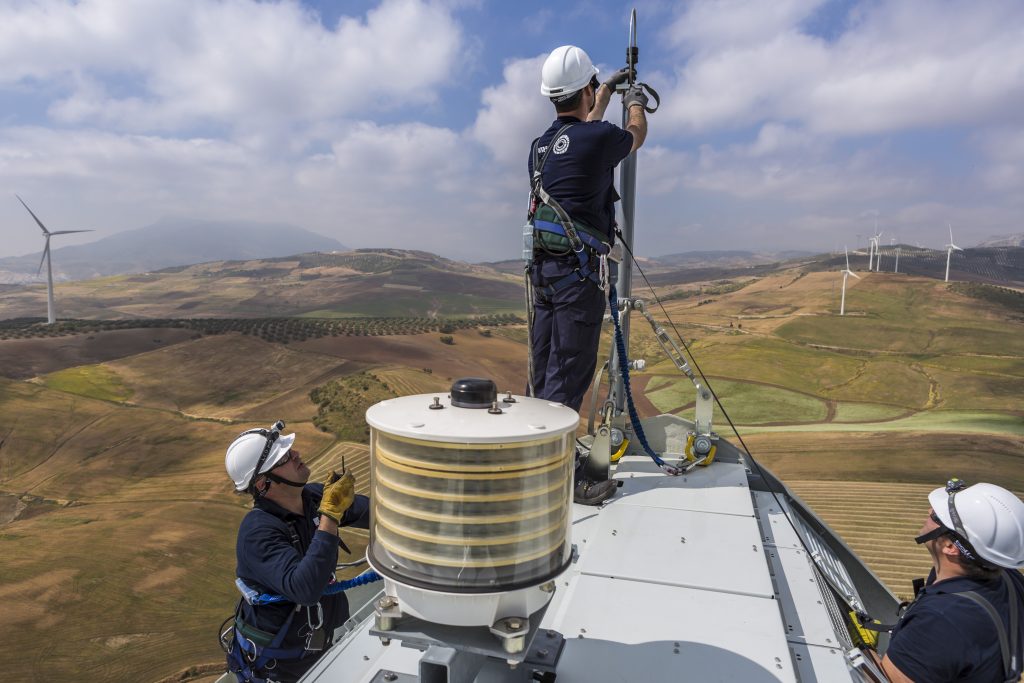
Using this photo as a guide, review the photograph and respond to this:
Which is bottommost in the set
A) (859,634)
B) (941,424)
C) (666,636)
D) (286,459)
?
(941,424)

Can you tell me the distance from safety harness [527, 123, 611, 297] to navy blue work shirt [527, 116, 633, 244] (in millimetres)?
54

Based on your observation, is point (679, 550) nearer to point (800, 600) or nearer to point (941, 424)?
point (800, 600)

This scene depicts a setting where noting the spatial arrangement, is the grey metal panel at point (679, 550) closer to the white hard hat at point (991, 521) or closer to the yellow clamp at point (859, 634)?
the yellow clamp at point (859, 634)

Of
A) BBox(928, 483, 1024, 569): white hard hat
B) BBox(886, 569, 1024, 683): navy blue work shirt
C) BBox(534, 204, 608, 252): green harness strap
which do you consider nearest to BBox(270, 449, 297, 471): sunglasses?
BBox(534, 204, 608, 252): green harness strap

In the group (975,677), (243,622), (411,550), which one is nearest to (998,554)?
(975,677)

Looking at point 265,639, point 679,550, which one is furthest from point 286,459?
point 679,550

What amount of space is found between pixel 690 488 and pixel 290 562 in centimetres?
361

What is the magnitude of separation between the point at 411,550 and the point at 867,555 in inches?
353

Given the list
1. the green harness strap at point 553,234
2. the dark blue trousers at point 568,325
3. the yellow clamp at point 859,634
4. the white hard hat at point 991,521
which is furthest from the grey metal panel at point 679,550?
the green harness strap at point 553,234

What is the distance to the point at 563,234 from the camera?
421cm

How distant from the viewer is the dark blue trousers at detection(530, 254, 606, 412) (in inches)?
170

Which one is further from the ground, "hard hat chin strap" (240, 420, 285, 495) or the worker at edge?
"hard hat chin strap" (240, 420, 285, 495)

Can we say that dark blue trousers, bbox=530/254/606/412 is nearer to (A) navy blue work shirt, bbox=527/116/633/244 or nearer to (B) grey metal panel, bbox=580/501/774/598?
(A) navy blue work shirt, bbox=527/116/633/244

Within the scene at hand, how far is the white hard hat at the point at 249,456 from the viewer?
10.0ft
